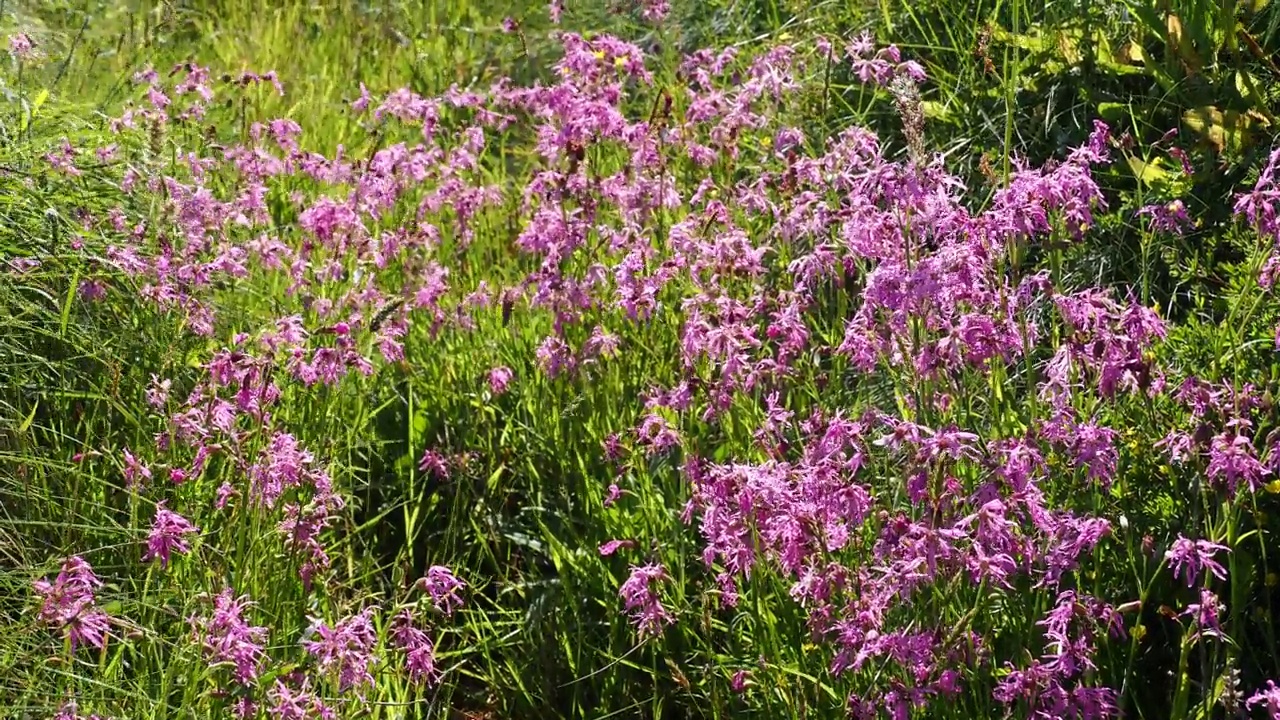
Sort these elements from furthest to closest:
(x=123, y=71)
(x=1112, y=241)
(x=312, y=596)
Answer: (x=123, y=71) < (x=1112, y=241) < (x=312, y=596)

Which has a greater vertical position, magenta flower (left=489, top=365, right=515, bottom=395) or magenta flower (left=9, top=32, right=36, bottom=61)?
magenta flower (left=9, top=32, right=36, bottom=61)

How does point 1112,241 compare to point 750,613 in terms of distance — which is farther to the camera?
point 1112,241

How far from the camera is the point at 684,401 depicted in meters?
3.13

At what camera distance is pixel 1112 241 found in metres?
4.21

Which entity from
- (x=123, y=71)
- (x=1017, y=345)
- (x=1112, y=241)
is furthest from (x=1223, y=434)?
(x=123, y=71)

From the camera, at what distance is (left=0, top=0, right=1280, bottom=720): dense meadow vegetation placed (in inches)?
104

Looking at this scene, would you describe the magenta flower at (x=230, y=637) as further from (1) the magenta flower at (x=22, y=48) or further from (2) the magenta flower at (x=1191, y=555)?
(1) the magenta flower at (x=22, y=48)

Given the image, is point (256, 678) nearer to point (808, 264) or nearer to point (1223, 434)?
point (808, 264)

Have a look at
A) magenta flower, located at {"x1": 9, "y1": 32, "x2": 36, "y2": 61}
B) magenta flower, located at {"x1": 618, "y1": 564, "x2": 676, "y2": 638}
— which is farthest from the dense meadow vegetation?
magenta flower, located at {"x1": 9, "y1": 32, "x2": 36, "y2": 61}

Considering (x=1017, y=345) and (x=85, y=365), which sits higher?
(x=1017, y=345)

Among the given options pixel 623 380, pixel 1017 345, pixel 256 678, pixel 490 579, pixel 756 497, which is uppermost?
pixel 1017 345

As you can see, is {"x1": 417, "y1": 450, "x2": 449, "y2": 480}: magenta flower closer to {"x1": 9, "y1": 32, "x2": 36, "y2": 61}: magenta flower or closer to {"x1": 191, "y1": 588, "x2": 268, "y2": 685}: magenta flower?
{"x1": 191, "y1": 588, "x2": 268, "y2": 685}: magenta flower

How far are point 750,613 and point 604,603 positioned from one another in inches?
20.9

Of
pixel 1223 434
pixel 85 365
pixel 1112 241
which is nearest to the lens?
pixel 1223 434
